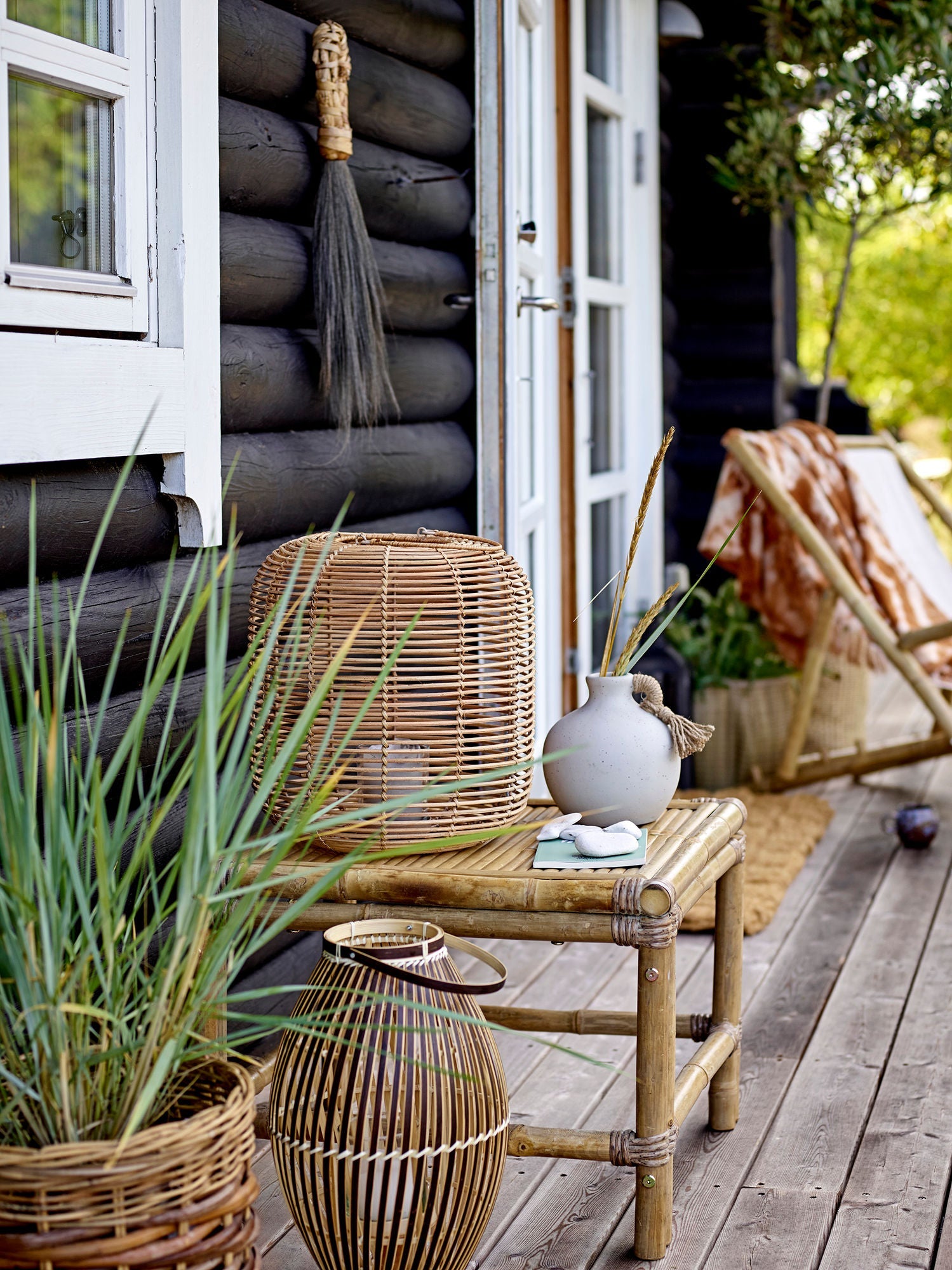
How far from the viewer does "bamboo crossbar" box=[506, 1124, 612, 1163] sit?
71.3 inches

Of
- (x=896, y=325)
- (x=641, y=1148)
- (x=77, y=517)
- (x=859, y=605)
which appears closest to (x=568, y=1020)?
(x=641, y=1148)

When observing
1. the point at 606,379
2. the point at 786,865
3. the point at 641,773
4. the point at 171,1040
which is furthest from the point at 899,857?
the point at 171,1040

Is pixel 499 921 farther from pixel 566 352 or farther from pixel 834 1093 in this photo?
pixel 566 352

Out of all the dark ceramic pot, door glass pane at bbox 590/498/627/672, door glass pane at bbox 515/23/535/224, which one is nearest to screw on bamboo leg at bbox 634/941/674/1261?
door glass pane at bbox 515/23/535/224

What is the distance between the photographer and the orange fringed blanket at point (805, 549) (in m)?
4.13

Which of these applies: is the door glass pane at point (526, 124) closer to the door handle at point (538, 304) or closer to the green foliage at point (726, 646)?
the door handle at point (538, 304)

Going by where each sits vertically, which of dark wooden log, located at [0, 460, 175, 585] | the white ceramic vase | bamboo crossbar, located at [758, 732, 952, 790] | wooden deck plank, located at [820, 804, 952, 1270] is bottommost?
wooden deck plank, located at [820, 804, 952, 1270]

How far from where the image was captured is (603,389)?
14.5 ft

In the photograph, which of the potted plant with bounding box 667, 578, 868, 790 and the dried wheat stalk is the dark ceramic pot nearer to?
the potted plant with bounding box 667, 578, 868, 790

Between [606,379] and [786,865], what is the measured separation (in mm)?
1615


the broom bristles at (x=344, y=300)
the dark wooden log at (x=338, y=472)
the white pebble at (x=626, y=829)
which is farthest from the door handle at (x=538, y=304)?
the white pebble at (x=626, y=829)

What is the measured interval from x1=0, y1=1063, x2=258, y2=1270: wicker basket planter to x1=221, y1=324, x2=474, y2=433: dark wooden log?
131 cm

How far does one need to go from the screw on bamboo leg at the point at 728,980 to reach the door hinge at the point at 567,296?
2.05 meters

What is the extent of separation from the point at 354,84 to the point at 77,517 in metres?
1.20
